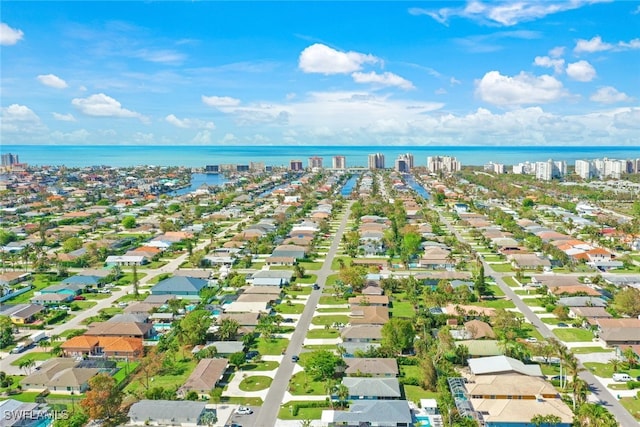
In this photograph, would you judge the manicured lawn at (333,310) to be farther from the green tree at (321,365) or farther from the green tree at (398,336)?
the green tree at (321,365)

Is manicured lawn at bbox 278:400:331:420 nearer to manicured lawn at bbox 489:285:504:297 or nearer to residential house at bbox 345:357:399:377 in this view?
residential house at bbox 345:357:399:377

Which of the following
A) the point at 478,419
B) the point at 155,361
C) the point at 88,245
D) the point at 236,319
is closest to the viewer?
the point at 478,419

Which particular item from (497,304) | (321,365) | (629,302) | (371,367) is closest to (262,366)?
(321,365)

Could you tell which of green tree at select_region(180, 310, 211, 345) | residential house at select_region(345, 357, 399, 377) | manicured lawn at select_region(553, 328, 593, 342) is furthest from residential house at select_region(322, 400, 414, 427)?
manicured lawn at select_region(553, 328, 593, 342)

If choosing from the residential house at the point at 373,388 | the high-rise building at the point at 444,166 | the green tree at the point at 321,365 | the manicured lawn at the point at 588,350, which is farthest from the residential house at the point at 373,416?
the high-rise building at the point at 444,166

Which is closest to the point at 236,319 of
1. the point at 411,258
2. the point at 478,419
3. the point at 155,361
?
the point at 155,361

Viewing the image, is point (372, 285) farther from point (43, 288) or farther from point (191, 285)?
point (43, 288)

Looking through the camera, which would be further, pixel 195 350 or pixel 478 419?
pixel 195 350
